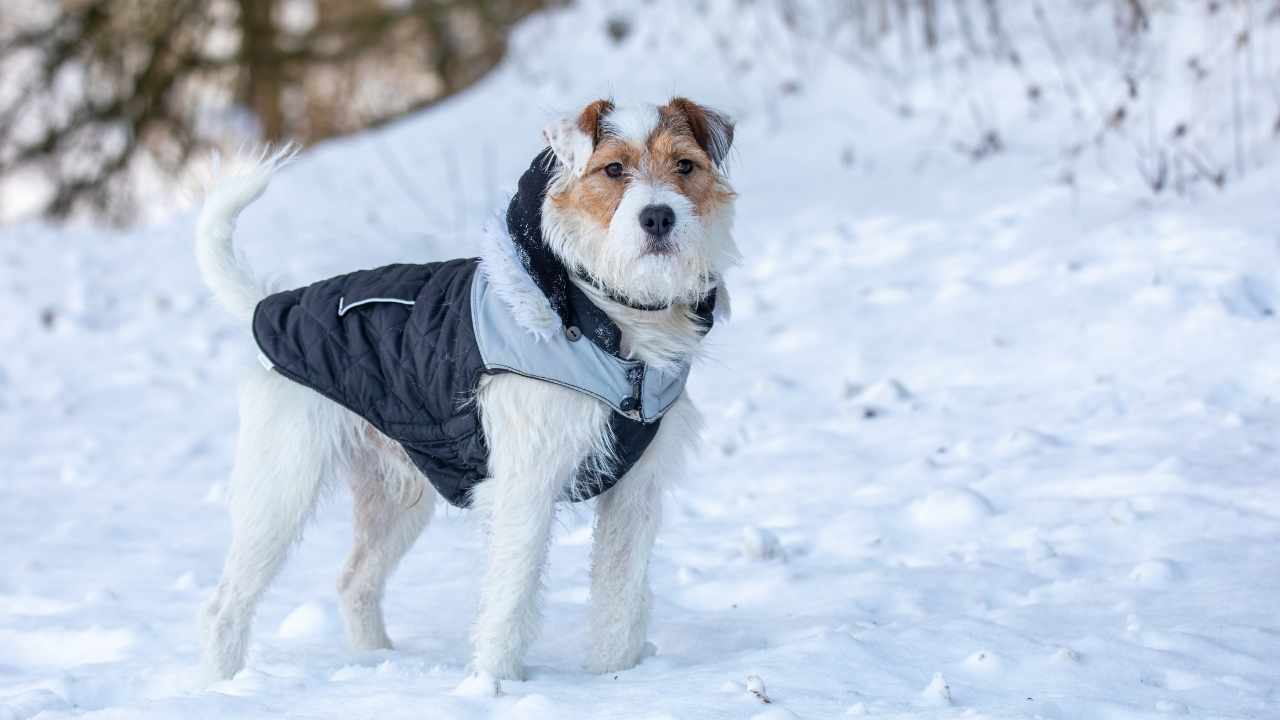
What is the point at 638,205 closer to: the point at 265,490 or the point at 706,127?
the point at 706,127

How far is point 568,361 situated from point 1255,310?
3.70 meters

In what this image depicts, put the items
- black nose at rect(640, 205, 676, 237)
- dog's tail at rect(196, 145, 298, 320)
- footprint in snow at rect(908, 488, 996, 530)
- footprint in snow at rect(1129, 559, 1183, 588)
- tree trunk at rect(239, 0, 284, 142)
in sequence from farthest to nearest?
1. tree trunk at rect(239, 0, 284, 142)
2. footprint in snow at rect(908, 488, 996, 530)
3. footprint in snow at rect(1129, 559, 1183, 588)
4. dog's tail at rect(196, 145, 298, 320)
5. black nose at rect(640, 205, 676, 237)

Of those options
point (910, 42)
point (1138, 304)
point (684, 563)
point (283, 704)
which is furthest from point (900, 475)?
point (910, 42)

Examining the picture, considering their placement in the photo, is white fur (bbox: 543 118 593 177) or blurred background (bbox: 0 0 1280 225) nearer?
white fur (bbox: 543 118 593 177)

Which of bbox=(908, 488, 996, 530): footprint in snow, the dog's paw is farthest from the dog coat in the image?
bbox=(908, 488, 996, 530): footprint in snow

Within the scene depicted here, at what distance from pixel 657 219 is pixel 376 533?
60.0 inches

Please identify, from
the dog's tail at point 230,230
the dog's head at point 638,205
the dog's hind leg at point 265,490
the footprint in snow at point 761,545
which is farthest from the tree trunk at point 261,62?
the dog's head at point 638,205

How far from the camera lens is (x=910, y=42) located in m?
9.77

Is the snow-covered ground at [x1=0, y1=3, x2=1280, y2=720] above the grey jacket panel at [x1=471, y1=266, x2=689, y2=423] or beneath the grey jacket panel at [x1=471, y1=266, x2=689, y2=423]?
beneath

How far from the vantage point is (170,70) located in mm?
15500

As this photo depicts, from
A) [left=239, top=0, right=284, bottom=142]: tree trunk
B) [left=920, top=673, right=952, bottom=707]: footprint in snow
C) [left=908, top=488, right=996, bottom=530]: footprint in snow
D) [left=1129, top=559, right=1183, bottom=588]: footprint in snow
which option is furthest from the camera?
[left=239, top=0, right=284, bottom=142]: tree trunk

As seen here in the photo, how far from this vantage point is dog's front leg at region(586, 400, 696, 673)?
3676 mm

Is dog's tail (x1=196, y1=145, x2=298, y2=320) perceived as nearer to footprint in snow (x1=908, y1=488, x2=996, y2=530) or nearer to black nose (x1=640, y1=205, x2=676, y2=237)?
black nose (x1=640, y1=205, x2=676, y2=237)

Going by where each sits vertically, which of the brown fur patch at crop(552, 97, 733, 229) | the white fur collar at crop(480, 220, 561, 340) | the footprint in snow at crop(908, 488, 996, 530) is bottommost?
the footprint in snow at crop(908, 488, 996, 530)
